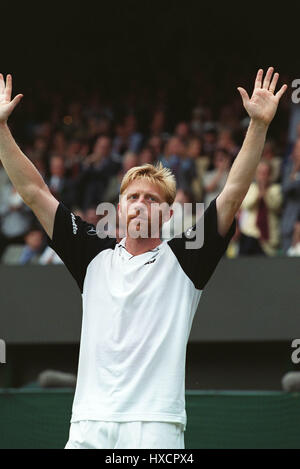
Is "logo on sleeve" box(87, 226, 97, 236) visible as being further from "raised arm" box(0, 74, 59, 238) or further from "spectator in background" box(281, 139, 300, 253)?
"spectator in background" box(281, 139, 300, 253)

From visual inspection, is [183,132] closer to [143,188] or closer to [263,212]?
[263,212]

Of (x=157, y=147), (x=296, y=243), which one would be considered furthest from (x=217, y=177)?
(x=296, y=243)

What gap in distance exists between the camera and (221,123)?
1195 centimetres

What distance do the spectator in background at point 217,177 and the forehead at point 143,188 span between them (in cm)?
593

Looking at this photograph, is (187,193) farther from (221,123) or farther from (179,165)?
(221,123)

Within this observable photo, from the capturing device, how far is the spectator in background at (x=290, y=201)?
371 inches

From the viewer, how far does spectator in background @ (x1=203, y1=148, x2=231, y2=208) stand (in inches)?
407

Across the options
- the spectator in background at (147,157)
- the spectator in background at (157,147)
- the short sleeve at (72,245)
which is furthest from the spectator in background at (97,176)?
the short sleeve at (72,245)

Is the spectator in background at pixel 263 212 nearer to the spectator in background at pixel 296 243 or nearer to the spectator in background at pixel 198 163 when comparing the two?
the spectator in background at pixel 296 243

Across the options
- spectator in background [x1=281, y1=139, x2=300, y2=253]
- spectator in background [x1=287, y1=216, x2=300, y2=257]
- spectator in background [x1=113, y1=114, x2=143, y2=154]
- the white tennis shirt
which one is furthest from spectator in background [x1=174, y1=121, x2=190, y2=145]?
the white tennis shirt

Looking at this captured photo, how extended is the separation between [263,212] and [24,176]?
5687 mm

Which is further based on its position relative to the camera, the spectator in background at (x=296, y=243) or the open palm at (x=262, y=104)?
the spectator in background at (x=296, y=243)
